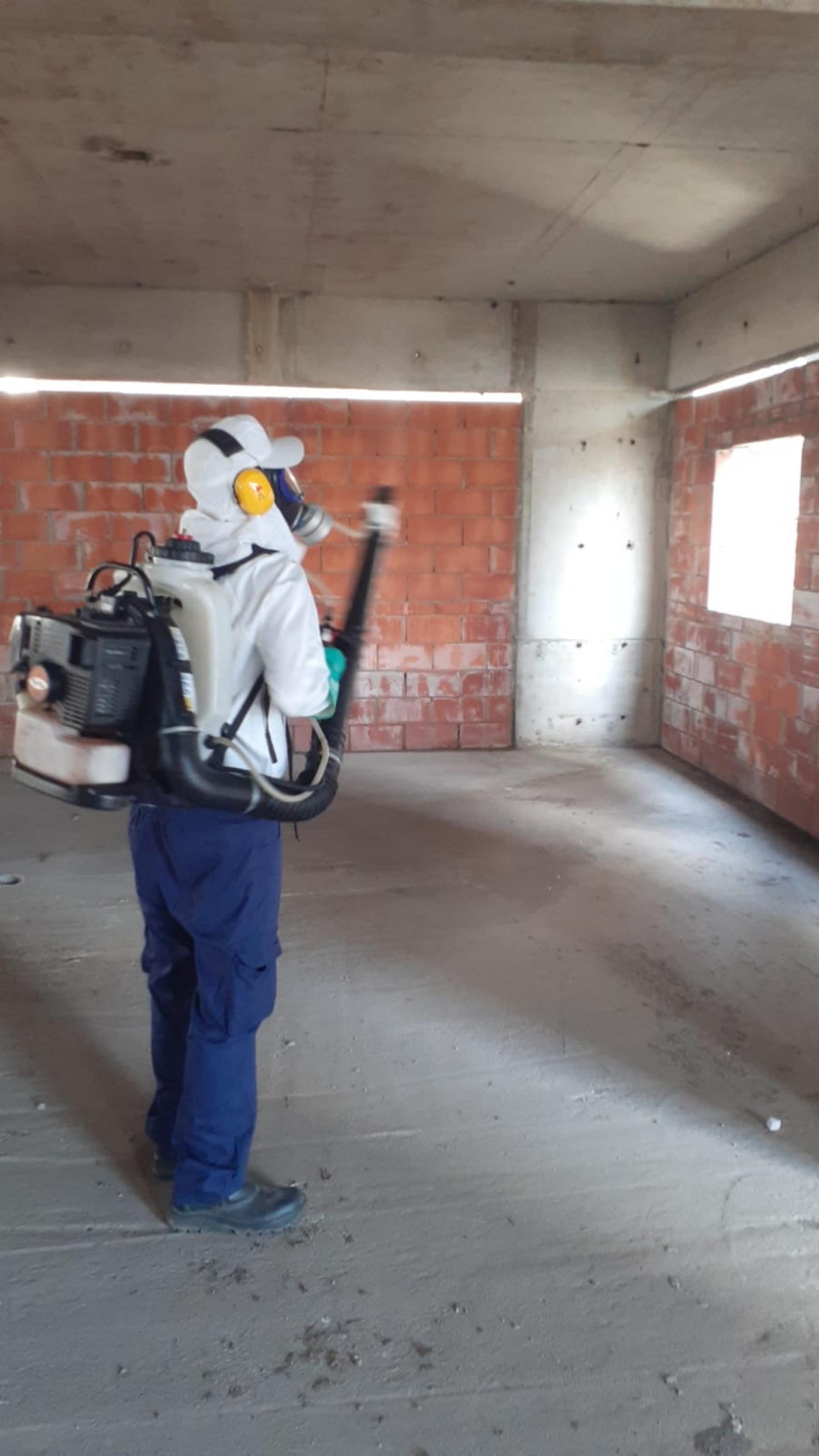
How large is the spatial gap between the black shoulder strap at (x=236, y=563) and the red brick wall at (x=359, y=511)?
13.2 feet

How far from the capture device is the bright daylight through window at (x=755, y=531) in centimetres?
500

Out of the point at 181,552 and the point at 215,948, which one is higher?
the point at 181,552

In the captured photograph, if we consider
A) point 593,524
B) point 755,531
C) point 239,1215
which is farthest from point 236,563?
point 593,524

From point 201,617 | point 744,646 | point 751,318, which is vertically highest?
point 751,318

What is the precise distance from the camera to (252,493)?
178 cm

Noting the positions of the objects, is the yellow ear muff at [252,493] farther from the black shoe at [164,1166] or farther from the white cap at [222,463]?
the black shoe at [164,1166]

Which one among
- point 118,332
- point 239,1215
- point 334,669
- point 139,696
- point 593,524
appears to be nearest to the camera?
point 139,696

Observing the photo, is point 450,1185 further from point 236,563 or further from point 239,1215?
point 236,563

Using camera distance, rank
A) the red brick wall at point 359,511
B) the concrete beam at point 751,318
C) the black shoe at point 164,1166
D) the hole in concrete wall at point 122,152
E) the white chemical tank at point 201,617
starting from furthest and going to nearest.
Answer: the red brick wall at point 359,511 → the concrete beam at point 751,318 → the hole in concrete wall at point 122,152 → the black shoe at point 164,1166 → the white chemical tank at point 201,617

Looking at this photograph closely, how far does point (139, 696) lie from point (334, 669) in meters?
0.48

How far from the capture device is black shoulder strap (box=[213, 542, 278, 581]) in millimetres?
1785

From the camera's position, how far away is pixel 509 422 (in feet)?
19.1

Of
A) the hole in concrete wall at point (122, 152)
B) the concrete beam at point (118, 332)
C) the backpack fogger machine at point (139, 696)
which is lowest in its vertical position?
the backpack fogger machine at point (139, 696)

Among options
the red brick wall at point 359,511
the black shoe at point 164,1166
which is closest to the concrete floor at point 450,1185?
the black shoe at point 164,1166
